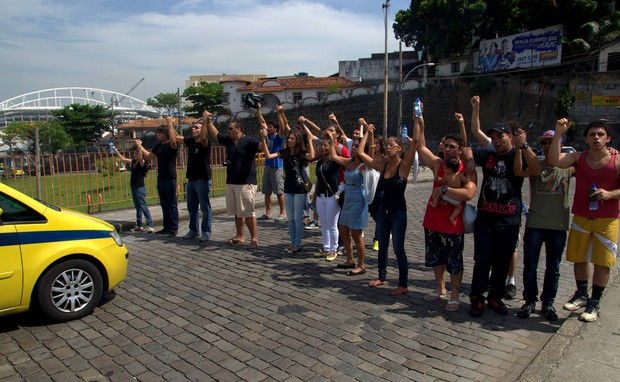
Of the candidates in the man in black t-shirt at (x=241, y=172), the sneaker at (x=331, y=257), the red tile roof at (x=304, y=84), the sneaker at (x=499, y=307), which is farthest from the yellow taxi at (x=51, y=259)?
the red tile roof at (x=304, y=84)

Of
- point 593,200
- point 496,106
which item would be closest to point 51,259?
point 593,200

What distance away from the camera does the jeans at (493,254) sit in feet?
14.9

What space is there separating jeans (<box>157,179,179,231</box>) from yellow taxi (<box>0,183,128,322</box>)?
3.40 meters

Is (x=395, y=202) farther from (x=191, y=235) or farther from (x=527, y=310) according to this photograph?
(x=191, y=235)

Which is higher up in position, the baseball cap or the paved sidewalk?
the baseball cap

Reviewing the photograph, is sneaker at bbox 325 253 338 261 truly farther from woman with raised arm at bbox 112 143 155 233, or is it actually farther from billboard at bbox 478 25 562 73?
billboard at bbox 478 25 562 73

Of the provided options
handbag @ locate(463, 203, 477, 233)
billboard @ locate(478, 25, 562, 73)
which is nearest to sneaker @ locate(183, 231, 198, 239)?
handbag @ locate(463, 203, 477, 233)

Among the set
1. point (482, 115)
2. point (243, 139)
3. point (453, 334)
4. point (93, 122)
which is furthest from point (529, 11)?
point (93, 122)

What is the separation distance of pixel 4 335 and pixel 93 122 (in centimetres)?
6565

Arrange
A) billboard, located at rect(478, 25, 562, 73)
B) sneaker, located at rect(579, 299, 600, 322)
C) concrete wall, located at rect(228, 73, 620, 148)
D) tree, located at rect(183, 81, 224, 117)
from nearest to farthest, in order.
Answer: sneaker, located at rect(579, 299, 600, 322) < concrete wall, located at rect(228, 73, 620, 148) < billboard, located at rect(478, 25, 562, 73) < tree, located at rect(183, 81, 224, 117)

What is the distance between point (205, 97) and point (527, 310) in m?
69.1

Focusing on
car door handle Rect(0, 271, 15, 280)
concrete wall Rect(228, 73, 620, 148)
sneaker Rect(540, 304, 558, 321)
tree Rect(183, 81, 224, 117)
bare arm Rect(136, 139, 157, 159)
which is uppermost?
tree Rect(183, 81, 224, 117)

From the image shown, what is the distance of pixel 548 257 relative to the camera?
182 inches

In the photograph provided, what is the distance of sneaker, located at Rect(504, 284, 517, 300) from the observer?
521cm
